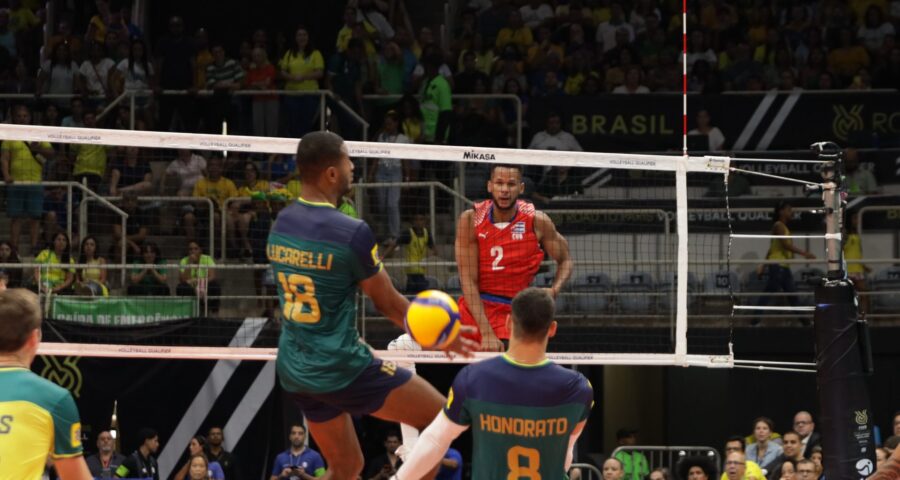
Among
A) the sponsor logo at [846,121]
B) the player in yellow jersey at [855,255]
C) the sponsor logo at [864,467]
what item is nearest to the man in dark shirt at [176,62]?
the sponsor logo at [846,121]

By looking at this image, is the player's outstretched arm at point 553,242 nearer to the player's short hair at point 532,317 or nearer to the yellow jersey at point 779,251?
the player's short hair at point 532,317

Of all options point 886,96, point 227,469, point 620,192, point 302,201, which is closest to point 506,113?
point 620,192

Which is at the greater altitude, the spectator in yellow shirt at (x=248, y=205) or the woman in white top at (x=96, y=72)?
the woman in white top at (x=96, y=72)

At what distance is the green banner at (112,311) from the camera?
57.8ft

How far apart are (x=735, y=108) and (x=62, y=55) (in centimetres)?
1074

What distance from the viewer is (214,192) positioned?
19.2 meters

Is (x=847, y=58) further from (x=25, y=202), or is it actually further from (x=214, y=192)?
(x=25, y=202)

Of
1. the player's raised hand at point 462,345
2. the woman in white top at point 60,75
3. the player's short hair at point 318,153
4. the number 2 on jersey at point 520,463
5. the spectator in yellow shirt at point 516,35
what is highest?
the spectator in yellow shirt at point 516,35

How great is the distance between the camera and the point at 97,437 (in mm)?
18438

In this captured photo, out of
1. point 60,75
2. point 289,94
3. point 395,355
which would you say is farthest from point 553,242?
point 60,75

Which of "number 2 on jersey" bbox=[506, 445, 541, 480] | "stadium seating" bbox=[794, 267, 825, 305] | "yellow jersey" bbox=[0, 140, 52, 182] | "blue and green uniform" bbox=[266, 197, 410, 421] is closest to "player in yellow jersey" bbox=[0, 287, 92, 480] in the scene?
"blue and green uniform" bbox=[266, 197, 410, 421]

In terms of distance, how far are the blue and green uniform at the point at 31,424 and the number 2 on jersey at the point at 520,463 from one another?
2001 mm

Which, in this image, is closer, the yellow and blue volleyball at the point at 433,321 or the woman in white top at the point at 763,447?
the yellow and blue volleyball at the point at 433,321

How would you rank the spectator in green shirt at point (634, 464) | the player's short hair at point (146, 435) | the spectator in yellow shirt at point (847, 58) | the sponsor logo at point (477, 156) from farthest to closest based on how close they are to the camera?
the spectator in yellow shirt at point (847, 58)
the player's short hair at point (146, 435)
the spectator in green shirt at point (634, 464)
the sponsor logo at point (477, 156)
